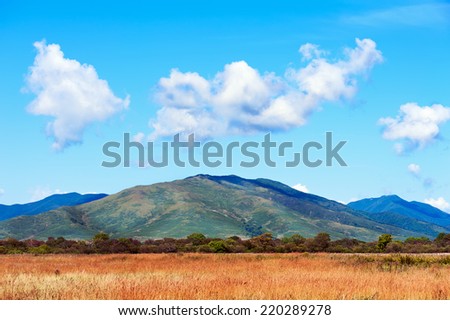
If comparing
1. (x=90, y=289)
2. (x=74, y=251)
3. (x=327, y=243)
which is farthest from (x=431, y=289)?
(x=327, y=243)

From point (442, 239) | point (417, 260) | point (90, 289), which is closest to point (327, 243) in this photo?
point (442, 239)

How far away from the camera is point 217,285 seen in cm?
2188

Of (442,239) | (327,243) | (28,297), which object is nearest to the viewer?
(28,297)

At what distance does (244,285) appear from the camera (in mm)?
21828

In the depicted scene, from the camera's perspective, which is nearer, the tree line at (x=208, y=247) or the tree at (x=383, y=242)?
the tree line at (x=208, y=247)

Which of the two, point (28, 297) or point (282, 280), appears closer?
point (28, 297)

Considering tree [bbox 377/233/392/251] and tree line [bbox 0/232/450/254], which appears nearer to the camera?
tree line [bbox 0/232/450/254]

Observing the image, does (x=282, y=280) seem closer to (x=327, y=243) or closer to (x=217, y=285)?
(x=217, y=285)

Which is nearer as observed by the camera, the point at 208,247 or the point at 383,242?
the point at 208,247

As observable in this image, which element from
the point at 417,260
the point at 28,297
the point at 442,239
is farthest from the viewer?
the point at 442,239
